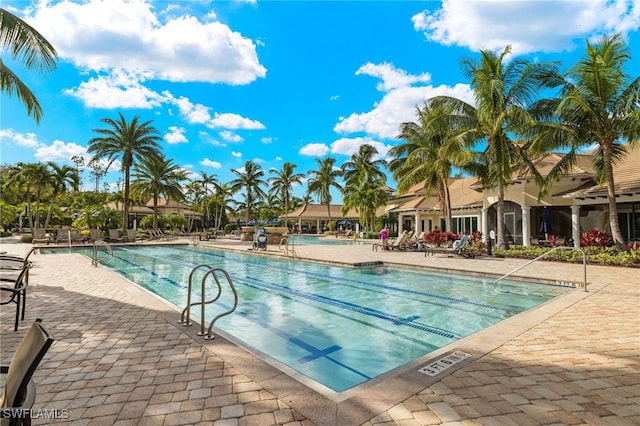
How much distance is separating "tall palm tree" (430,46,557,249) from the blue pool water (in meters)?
7.38

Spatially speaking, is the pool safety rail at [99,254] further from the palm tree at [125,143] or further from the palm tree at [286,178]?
the palm tree at [286,178]

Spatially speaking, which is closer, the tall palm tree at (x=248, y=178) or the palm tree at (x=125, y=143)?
the palm tree at (x=125, y=143)

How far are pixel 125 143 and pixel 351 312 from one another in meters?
25.8

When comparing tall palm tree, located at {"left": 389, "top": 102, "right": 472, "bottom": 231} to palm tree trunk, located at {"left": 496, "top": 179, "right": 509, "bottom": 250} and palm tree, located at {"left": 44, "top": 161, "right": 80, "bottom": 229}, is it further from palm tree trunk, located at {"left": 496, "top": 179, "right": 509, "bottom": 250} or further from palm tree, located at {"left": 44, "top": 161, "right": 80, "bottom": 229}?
palm tree, located at {"left": 44, "top": 161, "right": 80, "bottom": 229}

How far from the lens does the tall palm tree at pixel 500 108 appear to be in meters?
15.1

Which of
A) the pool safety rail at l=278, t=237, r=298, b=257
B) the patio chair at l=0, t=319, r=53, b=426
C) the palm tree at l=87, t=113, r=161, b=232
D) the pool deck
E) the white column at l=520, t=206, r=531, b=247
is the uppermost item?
the palm tree at l=87, t=113, r=161, b=232

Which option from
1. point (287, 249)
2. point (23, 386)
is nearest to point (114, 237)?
point (287, 249)

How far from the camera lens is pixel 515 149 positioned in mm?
16516

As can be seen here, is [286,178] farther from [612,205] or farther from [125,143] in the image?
[612,205]

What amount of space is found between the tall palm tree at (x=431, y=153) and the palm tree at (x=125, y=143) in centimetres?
1875

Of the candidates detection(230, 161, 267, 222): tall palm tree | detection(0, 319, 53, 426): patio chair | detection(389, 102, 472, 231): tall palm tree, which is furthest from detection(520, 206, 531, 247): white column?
detection(230, 161, 267, 222): tall palm tree

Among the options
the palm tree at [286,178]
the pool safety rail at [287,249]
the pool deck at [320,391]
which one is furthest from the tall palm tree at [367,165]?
the pool deck at [320,391]

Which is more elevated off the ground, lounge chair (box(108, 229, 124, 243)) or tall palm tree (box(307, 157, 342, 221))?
tall palm tree (box(307, 157, 342, 221))

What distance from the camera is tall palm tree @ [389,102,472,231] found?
1673 centimetres
